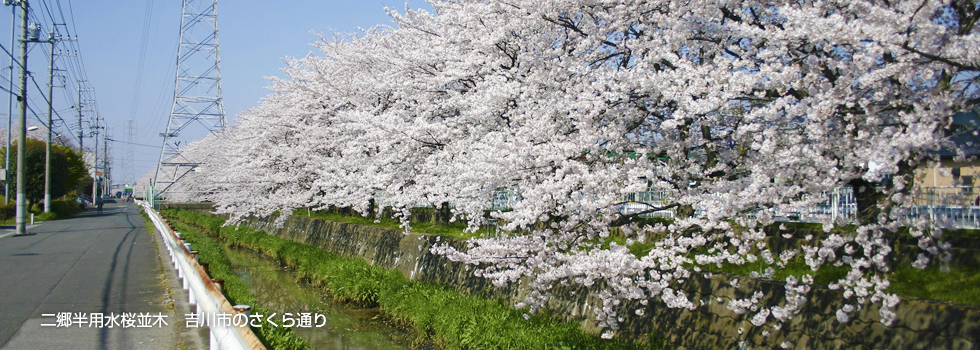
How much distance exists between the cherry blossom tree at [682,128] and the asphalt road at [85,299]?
4.21 meters

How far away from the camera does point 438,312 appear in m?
11.1

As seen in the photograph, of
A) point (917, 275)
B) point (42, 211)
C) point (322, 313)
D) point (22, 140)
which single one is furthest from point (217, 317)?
point (42, 211)

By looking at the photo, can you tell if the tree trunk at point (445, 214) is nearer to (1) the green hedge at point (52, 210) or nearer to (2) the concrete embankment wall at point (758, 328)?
(2) the concrete embankment wall at point (758, 328)

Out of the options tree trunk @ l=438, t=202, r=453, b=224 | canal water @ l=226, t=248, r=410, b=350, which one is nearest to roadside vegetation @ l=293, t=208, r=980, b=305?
canal water @ l=226, t=248, r=410, b=350

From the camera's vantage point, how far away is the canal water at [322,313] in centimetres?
1117

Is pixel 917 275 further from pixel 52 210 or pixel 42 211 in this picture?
pixel 42 211

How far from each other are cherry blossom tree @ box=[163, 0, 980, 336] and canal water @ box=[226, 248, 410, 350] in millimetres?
2511

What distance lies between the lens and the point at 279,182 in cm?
2141

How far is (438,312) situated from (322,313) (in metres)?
3.62

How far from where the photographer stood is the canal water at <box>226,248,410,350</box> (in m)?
11.2

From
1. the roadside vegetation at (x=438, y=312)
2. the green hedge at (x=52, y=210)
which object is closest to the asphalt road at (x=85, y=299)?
the roadside vegetation at (x=438, y=312)

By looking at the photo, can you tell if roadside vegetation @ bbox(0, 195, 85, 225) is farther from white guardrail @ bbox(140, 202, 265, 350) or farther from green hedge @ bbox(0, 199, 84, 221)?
white guardrail @ bbox(140, 202, 265, 350)

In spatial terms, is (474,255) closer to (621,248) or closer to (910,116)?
(621,248)

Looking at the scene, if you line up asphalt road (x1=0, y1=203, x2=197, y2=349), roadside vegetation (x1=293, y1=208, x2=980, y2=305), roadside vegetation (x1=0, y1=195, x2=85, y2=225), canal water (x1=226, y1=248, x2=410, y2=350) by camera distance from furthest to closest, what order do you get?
roadside vegetation (x1=0, y1=195, x2=85, y2=225)
canal water (x1=226, y1=248, x2=410, y2=350)
asphalt road (x1=0, y1=203, x2=197, y2=349)
roadside vegetation (x1=293, y1=208, x2=980, y2=305)
